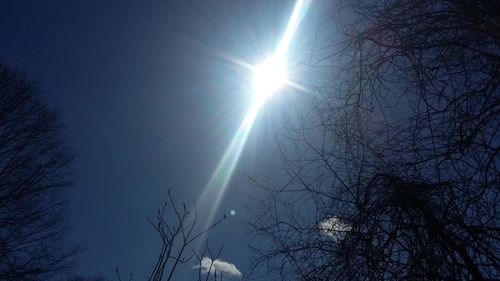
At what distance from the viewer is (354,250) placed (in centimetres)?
219

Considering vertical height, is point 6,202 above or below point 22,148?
below

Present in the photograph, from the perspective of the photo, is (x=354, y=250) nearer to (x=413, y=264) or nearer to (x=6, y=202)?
(x=413, y=264)

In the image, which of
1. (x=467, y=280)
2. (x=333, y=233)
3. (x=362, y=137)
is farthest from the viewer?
(x=362, y=137)

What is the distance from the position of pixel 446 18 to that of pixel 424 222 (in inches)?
50.5

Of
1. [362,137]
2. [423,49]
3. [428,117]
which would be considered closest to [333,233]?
[362,137]

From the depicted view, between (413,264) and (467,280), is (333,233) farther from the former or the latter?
(467,280)

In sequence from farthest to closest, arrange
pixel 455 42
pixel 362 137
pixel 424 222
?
pixel 362 137, pixel 455 42, pixel 424 222

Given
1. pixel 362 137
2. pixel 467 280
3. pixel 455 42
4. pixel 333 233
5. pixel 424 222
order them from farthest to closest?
1. pixel 362 137
2. pixel 333 233
3. pixel 455 42
4. pixel 424 222
5. pixel 467 280

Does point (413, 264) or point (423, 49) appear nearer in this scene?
point (413, 264)

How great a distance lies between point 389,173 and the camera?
7.93 ft

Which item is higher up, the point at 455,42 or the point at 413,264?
the point at 455,42

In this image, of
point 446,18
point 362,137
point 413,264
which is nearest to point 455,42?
point 446,18

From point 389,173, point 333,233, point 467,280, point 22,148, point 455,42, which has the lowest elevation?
point 467,280

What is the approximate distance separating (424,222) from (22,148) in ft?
27.5
